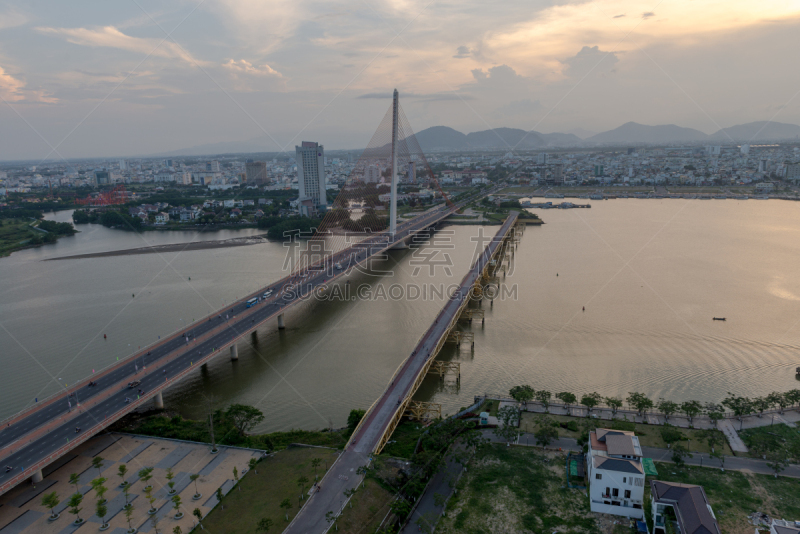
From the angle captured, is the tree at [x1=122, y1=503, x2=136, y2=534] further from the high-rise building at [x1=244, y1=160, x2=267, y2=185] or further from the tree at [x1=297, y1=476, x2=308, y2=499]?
the high-rise building at [x1=244, y1=160, x2=267, y2=185]

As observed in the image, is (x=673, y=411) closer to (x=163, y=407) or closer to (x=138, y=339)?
(x=163, y=407)

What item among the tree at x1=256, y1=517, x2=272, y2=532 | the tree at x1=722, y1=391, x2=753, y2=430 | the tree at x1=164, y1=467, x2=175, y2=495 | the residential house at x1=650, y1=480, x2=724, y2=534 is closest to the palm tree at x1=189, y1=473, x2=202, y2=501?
the tree at x1=164, y1=467, x2=175, y2=495

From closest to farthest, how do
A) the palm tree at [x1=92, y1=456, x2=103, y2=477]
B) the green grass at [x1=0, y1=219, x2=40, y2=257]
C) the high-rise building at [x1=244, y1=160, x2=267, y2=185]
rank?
the palm tree at [x1=92, y1=456, x2=103, y2=477] → the green grass at [x1=0, y1=219, x2=40, y2=257] → the high-rise building at [x1=244, y1=160, x2=267, y2=185]

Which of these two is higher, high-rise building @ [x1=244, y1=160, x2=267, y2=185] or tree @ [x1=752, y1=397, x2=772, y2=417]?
high-rise building @ [x1=244, y1=160, x2=267, y2=185]

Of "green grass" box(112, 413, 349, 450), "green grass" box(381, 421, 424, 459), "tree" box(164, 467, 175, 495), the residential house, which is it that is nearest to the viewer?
the residential house

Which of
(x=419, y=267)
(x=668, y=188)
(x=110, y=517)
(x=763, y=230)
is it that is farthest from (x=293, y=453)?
(x=668, y=188)

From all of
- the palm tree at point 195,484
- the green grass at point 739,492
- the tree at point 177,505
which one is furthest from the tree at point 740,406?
the tree at point 177,505

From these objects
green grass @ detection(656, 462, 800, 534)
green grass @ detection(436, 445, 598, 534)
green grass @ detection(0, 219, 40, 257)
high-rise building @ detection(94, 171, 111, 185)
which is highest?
high-rise building @ detection(94, 171, 111, 185)

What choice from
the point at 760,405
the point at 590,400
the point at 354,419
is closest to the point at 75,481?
the point at 354,419
